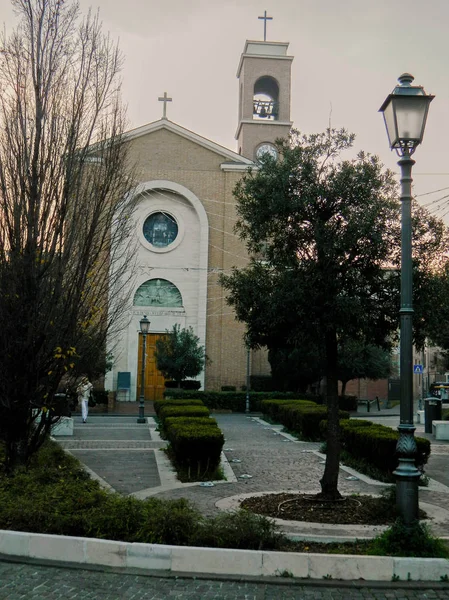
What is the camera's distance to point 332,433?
977 cm

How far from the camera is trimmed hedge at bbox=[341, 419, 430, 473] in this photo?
12.1 m

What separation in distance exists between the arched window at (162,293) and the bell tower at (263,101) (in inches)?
413

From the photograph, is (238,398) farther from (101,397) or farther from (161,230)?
(161,230)

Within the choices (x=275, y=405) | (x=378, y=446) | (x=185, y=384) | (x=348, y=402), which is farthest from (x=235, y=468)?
(x=348, y=402)

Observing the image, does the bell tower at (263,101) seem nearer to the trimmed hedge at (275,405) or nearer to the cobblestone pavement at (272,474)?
the trimmed hedge at (275,405)

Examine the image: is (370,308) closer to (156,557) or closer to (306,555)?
(306,555)

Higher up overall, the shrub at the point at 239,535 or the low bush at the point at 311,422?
the low bush at the point at 311,422

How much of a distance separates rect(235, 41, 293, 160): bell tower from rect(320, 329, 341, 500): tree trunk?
118 ft

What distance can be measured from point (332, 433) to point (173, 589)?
416 centimetres

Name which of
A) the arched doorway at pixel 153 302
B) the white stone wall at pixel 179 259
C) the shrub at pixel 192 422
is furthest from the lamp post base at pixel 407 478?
the white stone wall at pixel 179 259

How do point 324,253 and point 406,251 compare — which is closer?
point 406,251

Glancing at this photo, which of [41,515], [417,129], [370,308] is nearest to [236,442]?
[370,308]

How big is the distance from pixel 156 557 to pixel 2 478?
4092mm

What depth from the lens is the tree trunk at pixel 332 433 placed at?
9.58 m
